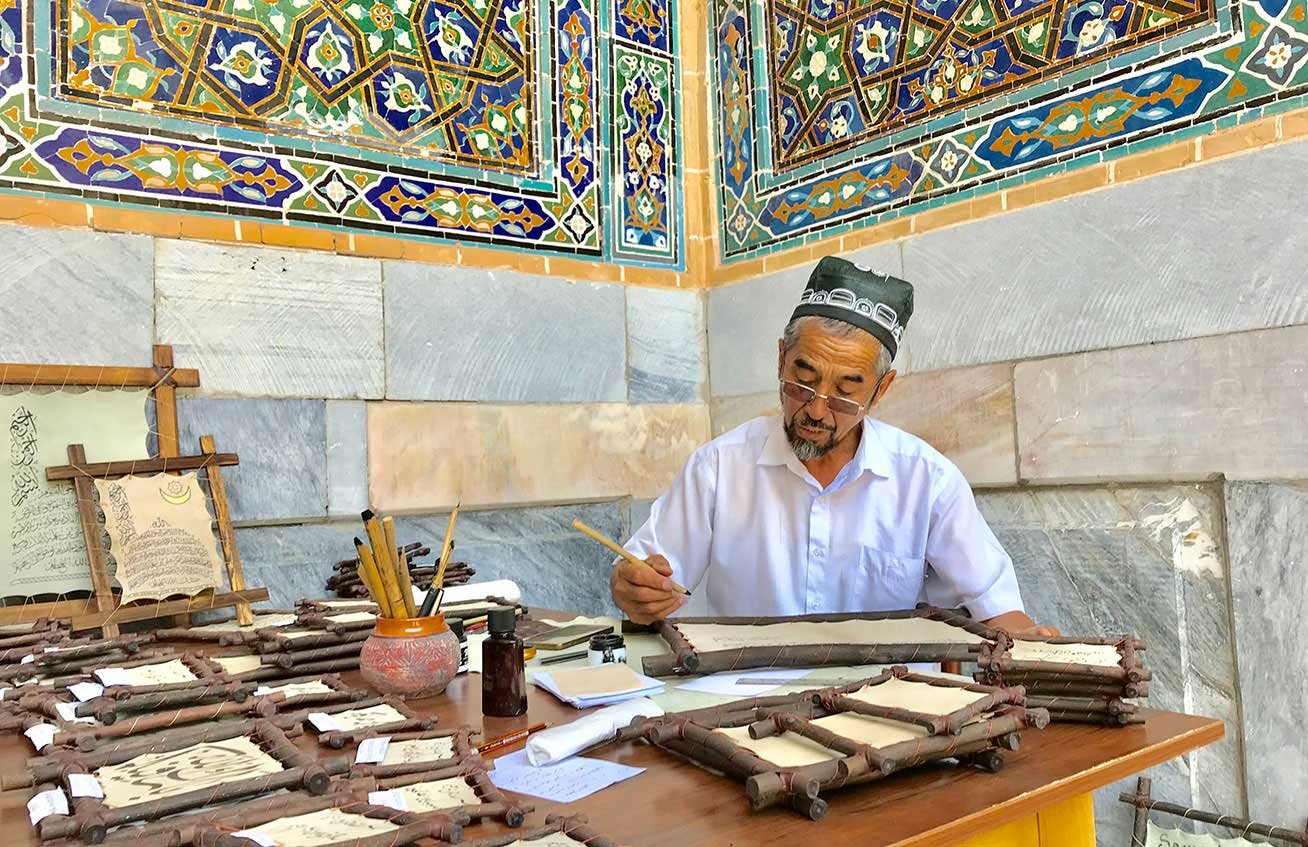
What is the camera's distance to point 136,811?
1.07 m

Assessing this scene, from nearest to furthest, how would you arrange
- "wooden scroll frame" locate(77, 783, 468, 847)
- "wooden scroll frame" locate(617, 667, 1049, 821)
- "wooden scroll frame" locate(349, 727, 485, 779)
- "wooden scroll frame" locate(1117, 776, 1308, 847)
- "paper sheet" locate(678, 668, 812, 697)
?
1. "wooden scroll frame" locate(77, 783, 468, 847)
2. "wooden scroll frame" locate(617, 667, 1049, 821)
3. "wooden scroll frame" locate(349, 727, 485, 779)
4. "paper sheet" locate(678, 668, 812, 697)
5. "wooden scroll frame" locate(1117, 776, 1308, 847)

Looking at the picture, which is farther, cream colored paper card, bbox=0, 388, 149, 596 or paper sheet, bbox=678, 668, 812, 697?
cream colored paper card, bbox=0, 388, 149, 596

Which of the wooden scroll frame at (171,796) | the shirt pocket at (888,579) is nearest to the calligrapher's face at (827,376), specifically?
the shirt pocket at (888,579)

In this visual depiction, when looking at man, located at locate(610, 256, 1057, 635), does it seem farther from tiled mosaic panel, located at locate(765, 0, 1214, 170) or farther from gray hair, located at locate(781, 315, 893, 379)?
tiled mosaic panel, located at locate(765, 0, 1214, 170)

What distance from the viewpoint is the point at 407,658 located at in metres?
1.66

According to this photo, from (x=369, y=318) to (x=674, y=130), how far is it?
173 centimetres

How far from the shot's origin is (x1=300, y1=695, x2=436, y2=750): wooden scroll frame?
136 centimetres

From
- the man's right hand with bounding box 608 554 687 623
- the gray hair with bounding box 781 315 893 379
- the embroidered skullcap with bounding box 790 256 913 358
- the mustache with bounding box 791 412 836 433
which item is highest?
the embroidered skullcap with bounding box 790 256 913 358

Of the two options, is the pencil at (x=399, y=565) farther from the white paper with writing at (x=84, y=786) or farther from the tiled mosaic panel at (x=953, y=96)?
the tiled mosaic panel at (x=953, y=96)

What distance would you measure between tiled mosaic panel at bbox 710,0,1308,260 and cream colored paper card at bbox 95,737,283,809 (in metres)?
2.83

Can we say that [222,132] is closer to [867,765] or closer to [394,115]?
[394,115]

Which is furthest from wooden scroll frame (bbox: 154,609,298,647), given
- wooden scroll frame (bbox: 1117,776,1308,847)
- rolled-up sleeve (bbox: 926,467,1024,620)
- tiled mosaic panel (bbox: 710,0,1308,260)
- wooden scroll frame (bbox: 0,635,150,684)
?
tiled mosaic panel (bbox: 710,0,1308,260)

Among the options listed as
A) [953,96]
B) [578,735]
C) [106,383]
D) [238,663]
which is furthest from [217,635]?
[953,96]

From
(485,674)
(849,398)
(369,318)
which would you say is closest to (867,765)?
(485,674)
